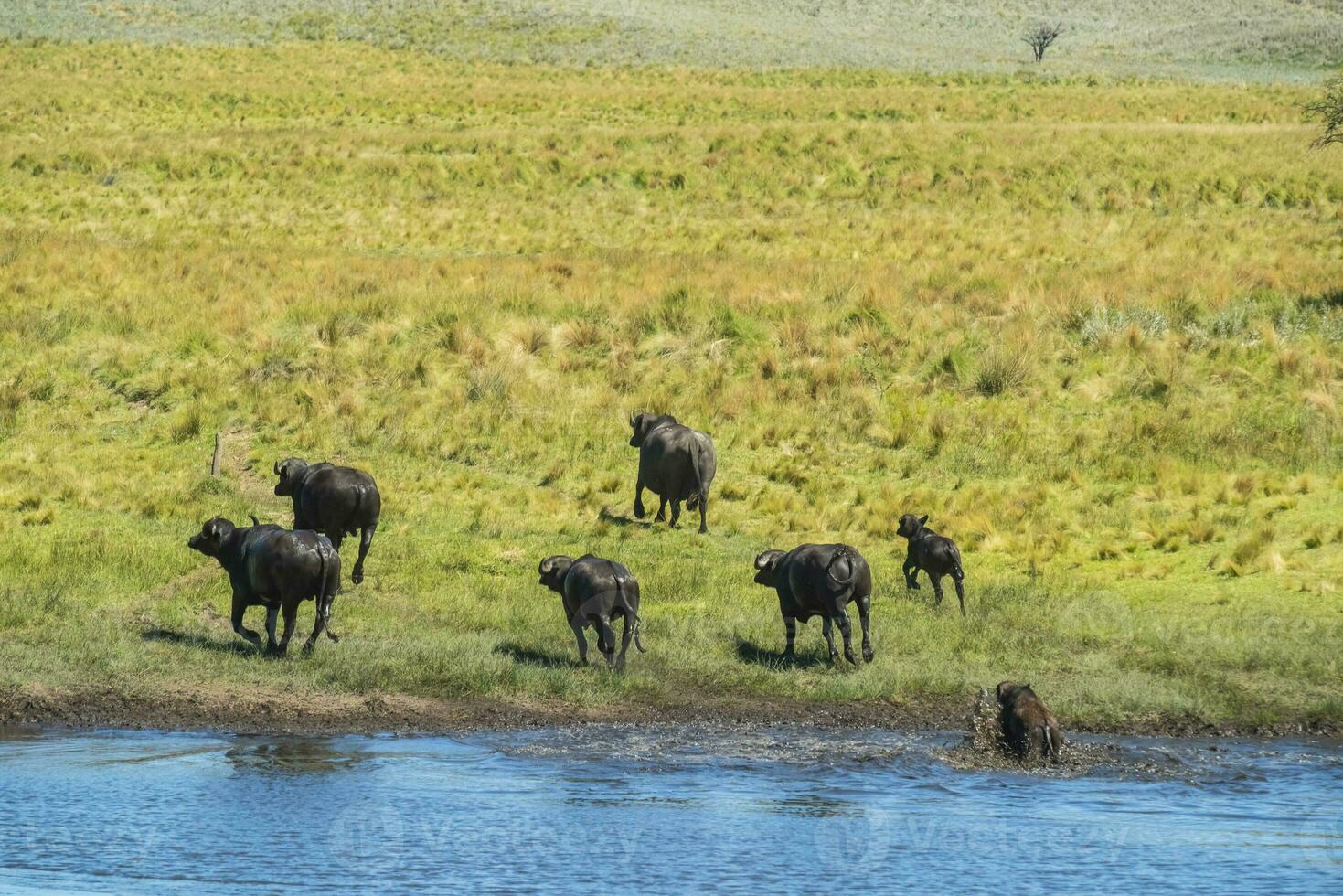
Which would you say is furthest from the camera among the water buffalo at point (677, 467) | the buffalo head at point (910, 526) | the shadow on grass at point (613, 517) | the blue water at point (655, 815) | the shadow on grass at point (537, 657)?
the shadow on grass at point (613, 517)

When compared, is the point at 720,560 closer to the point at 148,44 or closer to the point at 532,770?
the point at 532,770

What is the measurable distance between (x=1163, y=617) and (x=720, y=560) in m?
5.73

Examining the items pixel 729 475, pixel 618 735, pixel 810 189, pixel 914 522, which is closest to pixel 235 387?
pixel 729 475

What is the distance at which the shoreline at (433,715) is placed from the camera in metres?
14.6

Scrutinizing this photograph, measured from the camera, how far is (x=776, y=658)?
16859 mm

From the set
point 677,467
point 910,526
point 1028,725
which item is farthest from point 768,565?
point 677,467

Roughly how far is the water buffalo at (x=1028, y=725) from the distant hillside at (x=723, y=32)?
87875mm

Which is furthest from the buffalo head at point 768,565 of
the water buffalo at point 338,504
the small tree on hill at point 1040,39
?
the small tree on hill at point 1040,39

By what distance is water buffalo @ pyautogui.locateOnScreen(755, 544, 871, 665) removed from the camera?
15828 mm

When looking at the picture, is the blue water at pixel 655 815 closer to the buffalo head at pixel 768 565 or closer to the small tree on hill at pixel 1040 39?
the buffalo head at pixel 768 565

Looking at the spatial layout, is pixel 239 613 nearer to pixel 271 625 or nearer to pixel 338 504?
pixel 271 625

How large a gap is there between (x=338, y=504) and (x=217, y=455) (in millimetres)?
7097

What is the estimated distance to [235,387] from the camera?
30.4m

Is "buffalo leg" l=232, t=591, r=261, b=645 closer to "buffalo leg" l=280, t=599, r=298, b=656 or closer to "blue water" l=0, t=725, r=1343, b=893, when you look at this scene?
"buffalo leg" l=280, t=599, r=298, b=656
